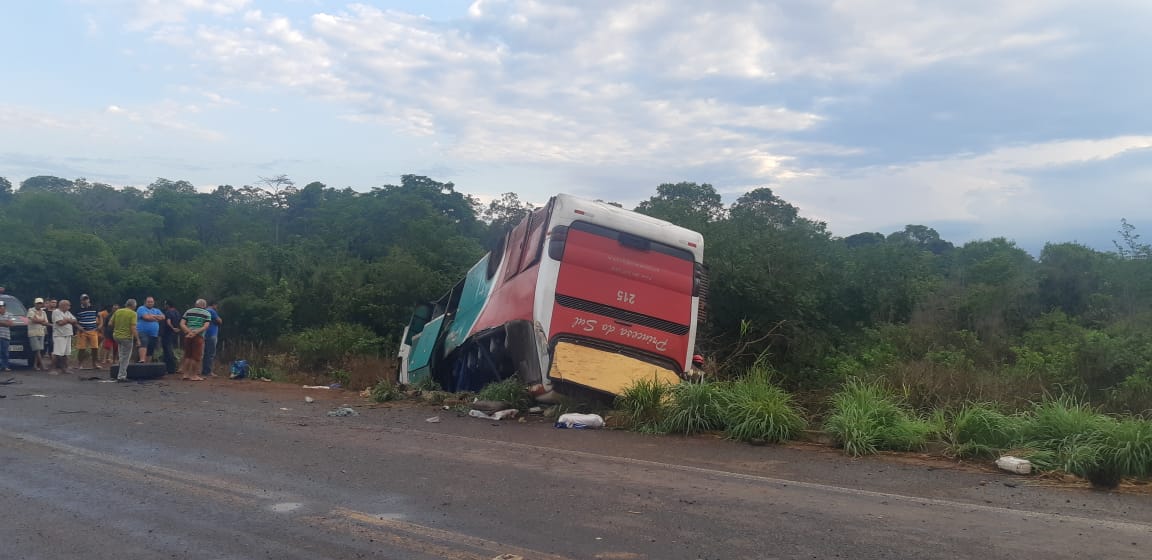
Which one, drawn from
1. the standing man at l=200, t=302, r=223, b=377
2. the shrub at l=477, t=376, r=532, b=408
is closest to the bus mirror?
the shrub at l=477, t=376, r=532, b=408

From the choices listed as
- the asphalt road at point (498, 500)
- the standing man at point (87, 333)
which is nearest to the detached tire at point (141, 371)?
the standing man at point (87, 333)

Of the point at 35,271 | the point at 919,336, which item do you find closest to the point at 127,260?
the point at 35,271

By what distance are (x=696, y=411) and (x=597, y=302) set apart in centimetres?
214

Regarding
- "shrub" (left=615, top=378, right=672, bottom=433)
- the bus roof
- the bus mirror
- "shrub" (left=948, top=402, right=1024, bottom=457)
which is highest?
the bus roof

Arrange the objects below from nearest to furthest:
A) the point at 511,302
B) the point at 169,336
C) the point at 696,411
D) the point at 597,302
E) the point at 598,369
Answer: the point at 696,411, the point at 598,369, the point at 597,302, the point at 511,302, the point at 169,336

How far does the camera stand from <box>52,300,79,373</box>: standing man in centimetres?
1705

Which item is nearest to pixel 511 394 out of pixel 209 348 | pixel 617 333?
pixel 617 333

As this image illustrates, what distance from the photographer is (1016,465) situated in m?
7.55

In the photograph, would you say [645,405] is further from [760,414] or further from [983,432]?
[983,432]

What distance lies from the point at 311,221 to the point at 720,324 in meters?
41.9

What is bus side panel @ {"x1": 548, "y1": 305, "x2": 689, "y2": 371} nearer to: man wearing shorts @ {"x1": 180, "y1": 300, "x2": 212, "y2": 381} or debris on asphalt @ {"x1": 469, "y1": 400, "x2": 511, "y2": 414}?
debris on asphalt @ {"x1": 469, "y1": 400, "x2": 511, "y2": 414}

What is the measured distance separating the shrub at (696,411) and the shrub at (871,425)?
4.20ft

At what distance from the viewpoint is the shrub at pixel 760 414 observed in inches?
361

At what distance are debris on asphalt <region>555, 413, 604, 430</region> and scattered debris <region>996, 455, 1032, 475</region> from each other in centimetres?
451
